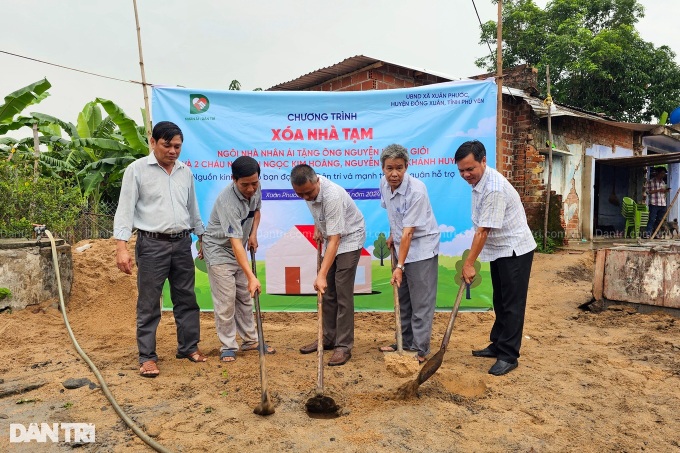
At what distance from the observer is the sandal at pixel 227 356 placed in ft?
11.4

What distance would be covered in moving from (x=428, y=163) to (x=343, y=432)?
2508 millimetres

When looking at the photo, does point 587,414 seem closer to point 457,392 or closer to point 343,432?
point 457,392

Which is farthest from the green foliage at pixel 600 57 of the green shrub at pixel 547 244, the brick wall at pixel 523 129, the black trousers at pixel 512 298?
the black trousers at pixel 512 298

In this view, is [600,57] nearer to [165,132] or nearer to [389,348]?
[389,348]

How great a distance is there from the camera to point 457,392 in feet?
9.83

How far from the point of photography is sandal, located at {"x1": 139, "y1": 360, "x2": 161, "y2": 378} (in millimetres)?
3148

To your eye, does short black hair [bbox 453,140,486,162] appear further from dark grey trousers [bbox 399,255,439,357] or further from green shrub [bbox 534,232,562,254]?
green shrub [bbox 534,232,562,254]

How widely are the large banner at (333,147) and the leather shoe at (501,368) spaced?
1090 mm

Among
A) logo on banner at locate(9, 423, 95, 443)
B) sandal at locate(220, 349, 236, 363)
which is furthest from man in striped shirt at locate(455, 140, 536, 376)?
logo on banner at locate(9, 423, 95, 443)

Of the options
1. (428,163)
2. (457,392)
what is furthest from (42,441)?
(428,163)

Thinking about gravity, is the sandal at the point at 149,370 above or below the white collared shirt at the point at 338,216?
below

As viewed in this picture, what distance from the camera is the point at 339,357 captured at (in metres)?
3.43

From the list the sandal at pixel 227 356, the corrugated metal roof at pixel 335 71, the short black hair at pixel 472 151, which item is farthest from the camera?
the corrugated metal roof at pixel 335 71

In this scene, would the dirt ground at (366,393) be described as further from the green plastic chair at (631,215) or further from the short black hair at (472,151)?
the green plastic chair at (631,215)
